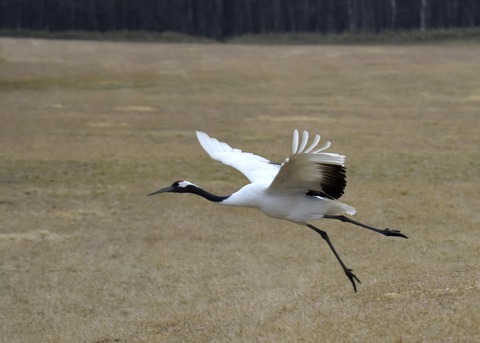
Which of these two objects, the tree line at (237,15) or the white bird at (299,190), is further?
the tree line at (237,15)

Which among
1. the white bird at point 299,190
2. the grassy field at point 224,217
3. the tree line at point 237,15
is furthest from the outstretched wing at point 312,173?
the tree line at point 237,15

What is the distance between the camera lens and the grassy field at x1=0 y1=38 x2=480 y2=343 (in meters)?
7.94

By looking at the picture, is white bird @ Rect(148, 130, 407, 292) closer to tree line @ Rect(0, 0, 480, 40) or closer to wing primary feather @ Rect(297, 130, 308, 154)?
wing primary feather @ Rect(297, 130, 308, 154)

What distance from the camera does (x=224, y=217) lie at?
1435 centimetres

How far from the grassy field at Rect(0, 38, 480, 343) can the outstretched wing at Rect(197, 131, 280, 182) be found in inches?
43.4

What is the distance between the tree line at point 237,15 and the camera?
42812mm

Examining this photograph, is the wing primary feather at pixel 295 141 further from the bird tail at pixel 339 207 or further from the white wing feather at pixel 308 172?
the bird tail at pixel 339 207

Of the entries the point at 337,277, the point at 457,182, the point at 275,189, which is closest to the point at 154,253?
the point at 337,277

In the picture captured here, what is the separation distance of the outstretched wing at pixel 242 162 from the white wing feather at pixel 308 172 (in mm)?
693

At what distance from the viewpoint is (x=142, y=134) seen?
22281mm

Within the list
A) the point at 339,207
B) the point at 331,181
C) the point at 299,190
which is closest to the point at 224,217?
the point at 339,207

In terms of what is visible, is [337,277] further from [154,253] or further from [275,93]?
[275,93]

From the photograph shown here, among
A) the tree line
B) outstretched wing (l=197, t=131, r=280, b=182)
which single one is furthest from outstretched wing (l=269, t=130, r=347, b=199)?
the tree line

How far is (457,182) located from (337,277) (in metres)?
6.17
